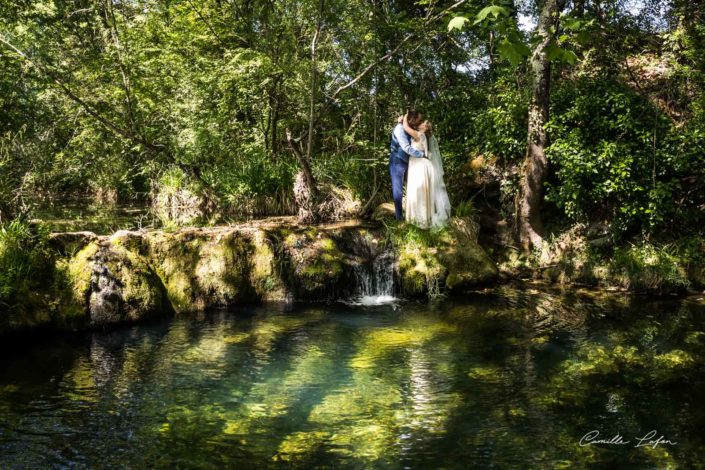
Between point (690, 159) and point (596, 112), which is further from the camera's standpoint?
point (596, 112)

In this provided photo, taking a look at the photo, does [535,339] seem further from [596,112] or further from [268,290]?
[596,112]

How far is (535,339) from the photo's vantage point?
7.73 metres

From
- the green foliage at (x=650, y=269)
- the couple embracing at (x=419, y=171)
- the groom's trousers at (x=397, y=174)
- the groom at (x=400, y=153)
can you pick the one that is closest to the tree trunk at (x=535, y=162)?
the green foliage at (x=650, y=269)

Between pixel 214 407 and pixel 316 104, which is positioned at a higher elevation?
pixel 316 104

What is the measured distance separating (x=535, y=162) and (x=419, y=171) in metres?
2.65

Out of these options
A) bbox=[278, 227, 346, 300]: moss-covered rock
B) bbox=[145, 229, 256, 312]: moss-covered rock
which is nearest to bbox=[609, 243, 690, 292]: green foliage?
bbox=[278, 227, 346, 300]: moss-covered rock

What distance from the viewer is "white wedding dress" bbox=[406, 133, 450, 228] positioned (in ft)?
34.5

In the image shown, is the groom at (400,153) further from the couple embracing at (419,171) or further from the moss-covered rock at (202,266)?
the moss-covered rock at (202,266)

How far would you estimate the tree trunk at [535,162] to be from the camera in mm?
10906

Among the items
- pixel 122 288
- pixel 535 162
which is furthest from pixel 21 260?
pixel 535 162

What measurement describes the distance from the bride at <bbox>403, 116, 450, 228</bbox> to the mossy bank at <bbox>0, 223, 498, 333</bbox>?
36 centimetres

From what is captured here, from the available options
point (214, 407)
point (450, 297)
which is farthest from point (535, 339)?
point (214, 407)

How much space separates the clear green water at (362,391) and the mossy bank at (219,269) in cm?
53

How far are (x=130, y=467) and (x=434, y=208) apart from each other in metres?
7.60
